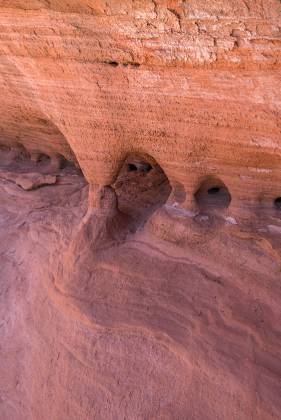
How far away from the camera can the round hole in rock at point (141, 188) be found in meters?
2.50

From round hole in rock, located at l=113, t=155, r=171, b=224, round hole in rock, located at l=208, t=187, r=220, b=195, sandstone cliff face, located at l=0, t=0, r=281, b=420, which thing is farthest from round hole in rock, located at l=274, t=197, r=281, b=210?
round hole in rock, located at l=113, t=155, r=171, b=224

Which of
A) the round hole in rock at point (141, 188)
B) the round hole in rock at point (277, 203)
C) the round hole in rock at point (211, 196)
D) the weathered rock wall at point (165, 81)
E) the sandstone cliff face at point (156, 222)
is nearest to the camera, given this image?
the weathered rock wall at point (165, 81)

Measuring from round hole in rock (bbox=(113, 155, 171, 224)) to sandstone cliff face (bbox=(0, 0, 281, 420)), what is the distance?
0.6 inches

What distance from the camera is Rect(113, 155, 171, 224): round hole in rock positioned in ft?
8.19

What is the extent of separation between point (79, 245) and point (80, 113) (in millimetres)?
829

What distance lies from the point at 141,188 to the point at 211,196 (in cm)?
64

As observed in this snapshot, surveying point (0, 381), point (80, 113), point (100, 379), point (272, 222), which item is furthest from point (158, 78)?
point (0, 381)

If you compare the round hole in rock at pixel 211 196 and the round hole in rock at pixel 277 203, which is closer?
the round hole in rock at pixel 277 203

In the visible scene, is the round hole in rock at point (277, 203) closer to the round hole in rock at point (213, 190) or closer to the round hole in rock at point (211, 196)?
the round hole in rock at point (211, 196)

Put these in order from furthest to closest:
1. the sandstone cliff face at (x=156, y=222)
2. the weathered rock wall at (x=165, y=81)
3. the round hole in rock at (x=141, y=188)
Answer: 1. the round hole in rock at (x=141, y=188)
2. the sandstone cliff face at (x=156, y=222)
3. the weathered rock wall at (x=165, y=81)

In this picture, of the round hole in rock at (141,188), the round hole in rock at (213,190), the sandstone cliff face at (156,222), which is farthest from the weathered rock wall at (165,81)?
the round hole in rock at (141,188)

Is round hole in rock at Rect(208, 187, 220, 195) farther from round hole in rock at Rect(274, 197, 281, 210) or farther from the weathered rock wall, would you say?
round hole in rock at Rect(274, 197, 281, 210)

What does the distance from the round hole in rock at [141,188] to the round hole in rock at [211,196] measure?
378 mm

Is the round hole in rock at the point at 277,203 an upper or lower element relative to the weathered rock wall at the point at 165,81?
lower
